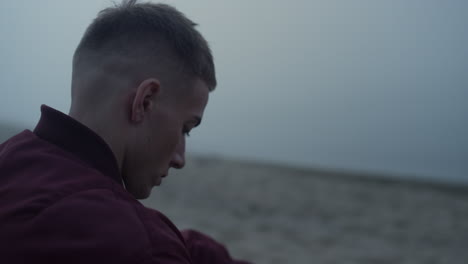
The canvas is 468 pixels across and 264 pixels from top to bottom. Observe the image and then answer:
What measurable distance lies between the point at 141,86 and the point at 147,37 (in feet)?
0.51

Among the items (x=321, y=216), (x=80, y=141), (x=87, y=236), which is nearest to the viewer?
(x=87, y=236)

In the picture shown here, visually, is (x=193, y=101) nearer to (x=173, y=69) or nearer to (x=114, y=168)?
(x=173, y=69)

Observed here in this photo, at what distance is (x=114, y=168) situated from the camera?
949 mm

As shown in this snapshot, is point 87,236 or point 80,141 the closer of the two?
point 87,236

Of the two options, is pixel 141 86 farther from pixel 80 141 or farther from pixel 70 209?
pixel 70 209

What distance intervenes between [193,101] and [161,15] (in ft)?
0.71

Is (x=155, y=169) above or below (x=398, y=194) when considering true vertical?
above

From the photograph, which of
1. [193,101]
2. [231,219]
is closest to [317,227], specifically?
[231,219]

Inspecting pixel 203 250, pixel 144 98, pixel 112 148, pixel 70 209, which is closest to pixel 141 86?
pixel 144 98

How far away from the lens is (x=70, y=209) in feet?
2.52

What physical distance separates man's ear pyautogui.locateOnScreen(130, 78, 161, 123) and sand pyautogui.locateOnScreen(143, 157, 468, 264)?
2654mm

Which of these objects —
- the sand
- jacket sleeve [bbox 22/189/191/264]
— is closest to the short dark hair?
jacket sleeve [bbox 22/189/191/264]

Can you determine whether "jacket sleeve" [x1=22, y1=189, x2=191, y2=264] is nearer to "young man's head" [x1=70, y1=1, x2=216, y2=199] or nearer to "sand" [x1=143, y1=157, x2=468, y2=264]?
"young man's head" [x1=70, y1=1, x2=216, y2=199]

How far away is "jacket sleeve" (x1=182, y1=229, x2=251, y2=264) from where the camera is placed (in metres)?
1.33
